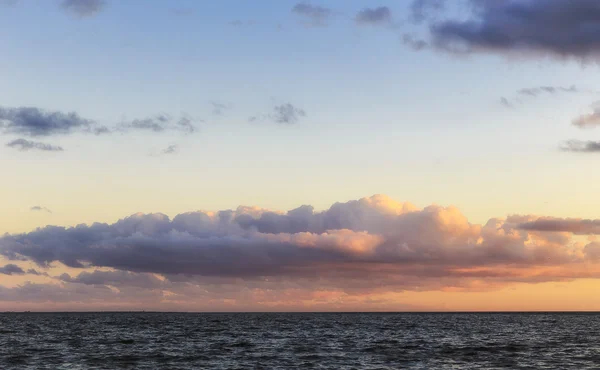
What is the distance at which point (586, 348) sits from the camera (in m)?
100

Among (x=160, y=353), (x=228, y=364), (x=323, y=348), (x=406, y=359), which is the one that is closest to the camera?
(x=228, y=364)

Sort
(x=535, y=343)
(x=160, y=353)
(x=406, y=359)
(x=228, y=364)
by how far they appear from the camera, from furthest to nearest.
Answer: (x=535, y=343) < (x=160, y=353) < (x=406, y=359) < (x=228, y=364)

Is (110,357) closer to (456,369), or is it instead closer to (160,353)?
(160,353)

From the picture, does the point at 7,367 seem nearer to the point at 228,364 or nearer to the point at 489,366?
the point at 228,364

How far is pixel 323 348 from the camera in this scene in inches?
3949

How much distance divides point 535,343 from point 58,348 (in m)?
80.9

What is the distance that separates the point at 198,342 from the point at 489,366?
57193mm

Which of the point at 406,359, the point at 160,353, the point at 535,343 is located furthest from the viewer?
the point at 535,343

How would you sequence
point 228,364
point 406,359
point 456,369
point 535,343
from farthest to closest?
point 535,343
point 406,359
point 228,364
point 456,369

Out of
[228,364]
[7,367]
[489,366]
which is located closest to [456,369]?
[489,366]

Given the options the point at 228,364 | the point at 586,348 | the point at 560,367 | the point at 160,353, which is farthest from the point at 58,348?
the point at 586,348

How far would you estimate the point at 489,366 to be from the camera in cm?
7500

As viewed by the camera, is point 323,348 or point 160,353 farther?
point 323,348

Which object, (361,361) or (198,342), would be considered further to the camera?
(198,342)
